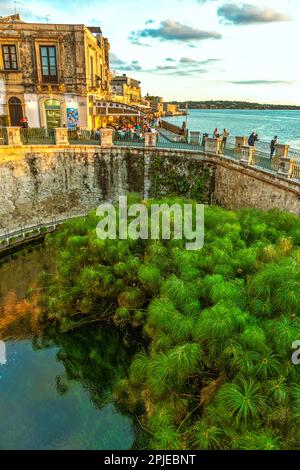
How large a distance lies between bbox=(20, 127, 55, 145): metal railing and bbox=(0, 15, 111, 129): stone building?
3555mm

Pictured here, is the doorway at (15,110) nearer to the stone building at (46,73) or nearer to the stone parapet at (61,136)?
the stone building at (46,73)

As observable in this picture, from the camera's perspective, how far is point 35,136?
1955cm

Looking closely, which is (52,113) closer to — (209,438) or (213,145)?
(213,145)

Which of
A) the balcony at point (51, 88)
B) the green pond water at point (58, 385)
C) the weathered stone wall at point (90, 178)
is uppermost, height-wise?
the balcony at point (51, 88)

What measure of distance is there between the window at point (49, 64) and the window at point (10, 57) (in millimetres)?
1656

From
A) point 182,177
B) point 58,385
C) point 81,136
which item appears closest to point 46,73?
point 81,136

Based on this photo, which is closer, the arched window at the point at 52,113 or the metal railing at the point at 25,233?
the metal railing at the point at 25,233

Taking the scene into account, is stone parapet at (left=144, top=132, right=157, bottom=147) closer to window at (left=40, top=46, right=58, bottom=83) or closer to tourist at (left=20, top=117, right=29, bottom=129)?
window at (left=40, top=46, right=58, bottom=83)

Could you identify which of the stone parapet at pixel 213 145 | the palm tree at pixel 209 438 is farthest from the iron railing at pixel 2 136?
the palm tree at pixel 209 438

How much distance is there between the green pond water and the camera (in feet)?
28.6

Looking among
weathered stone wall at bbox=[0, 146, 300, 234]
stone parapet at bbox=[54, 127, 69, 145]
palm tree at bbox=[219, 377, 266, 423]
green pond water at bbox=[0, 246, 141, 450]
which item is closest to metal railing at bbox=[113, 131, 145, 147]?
weathered stone wall at bbox=[0, 146, 300, 234]

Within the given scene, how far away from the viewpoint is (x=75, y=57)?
21.6 m

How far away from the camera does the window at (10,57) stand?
2134 cm

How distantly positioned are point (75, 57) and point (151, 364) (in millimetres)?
20073
